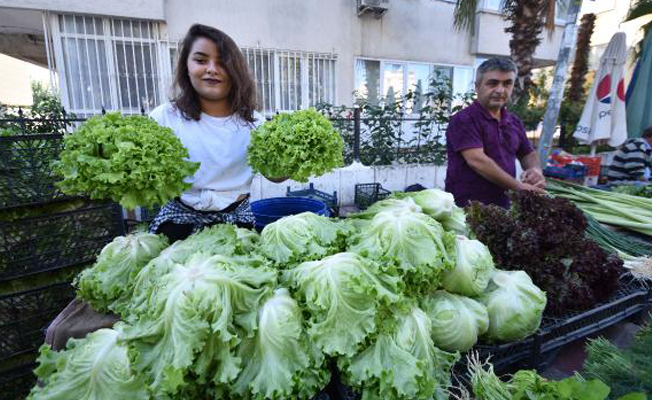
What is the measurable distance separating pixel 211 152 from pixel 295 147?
2.17 ft

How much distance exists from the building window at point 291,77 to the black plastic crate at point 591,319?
7.94 metres

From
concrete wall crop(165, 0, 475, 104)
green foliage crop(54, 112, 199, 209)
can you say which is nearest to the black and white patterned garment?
green foliage crop(54, 112, 199, 209)

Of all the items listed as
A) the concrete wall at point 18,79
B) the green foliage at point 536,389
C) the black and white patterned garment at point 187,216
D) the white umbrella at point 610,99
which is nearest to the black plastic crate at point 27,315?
the black and white patterned garment at point 187,216

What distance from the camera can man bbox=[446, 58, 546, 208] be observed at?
3354mm

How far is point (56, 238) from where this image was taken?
98.6 inches

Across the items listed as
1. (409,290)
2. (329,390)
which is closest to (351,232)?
(409,290)

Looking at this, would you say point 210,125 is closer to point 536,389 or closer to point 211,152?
point 211,152

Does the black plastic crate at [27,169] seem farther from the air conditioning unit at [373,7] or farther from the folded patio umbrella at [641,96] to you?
the folded patio umbrella at [641,96]

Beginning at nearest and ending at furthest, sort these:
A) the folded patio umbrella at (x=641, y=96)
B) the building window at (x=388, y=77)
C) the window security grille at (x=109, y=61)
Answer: the window security grille at (x=109, y=61)
the folded patio umbrella at (x=641, y=96)
the building window at (x=388, y=77)

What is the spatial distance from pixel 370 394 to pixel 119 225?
229 centimetres

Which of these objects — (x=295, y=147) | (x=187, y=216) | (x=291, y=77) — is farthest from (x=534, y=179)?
(x=291, y=77)

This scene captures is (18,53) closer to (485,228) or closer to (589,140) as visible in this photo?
(485,228)

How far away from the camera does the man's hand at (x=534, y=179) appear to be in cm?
339

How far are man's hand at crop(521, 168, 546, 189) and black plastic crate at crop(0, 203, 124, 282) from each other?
3580mm
